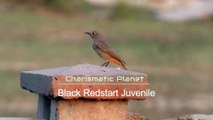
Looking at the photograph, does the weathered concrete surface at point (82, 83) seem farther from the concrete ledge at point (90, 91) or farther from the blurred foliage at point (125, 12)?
the blurred foliage at point (125, 12)

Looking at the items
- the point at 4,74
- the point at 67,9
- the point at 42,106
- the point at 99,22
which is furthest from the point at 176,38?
the point at 42,106

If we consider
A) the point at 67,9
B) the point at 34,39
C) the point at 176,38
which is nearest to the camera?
the point at 34,39

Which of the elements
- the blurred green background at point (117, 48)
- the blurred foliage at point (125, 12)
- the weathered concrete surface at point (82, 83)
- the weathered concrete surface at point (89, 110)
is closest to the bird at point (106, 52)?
the weathered concrete surface at point (82, 83)

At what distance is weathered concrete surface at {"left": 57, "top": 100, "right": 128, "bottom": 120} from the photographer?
8.32 meters

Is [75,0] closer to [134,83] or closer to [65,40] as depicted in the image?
[65,40]

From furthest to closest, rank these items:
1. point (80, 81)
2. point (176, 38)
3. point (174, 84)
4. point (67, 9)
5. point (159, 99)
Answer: point (67, 9) < point (176, 38) < point (174, 84) < point (159, 99) < point (80, 81)

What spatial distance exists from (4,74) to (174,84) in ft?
10.6

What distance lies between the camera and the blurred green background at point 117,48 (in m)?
20.1

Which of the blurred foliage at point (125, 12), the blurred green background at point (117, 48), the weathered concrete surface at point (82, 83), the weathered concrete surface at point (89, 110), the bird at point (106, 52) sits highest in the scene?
the blurred foliage at point (125, 12)

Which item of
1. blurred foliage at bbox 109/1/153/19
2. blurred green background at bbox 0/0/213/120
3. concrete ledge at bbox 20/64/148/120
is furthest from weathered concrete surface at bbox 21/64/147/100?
blurred foliage at bbox 109/1/153/19

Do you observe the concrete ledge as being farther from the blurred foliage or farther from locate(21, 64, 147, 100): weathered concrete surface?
the blurred foliage

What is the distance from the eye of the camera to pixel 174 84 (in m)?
22.2

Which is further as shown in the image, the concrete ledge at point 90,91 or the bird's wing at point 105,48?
the bird's wing at point 105,48

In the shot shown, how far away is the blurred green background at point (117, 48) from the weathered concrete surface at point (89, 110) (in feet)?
28.6
